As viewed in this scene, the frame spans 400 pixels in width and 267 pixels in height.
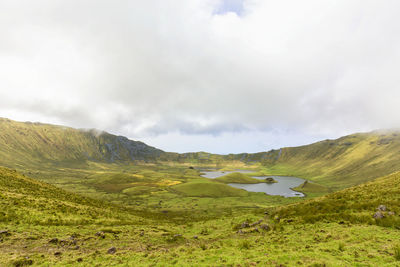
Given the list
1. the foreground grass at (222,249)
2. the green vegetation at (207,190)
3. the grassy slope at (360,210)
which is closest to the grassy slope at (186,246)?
the foreground grass at (222,249)

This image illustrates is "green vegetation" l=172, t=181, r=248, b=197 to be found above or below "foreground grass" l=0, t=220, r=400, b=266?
below

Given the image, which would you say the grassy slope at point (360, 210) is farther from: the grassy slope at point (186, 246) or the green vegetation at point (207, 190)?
the green vegetation at point (207, 190)

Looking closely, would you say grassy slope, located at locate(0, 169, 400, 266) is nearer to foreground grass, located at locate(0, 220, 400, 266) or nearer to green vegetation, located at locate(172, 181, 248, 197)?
foreground grass, located at locate(0, 220, 400, 266)

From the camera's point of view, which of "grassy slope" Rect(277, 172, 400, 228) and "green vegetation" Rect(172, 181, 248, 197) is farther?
"green vegetation" Rect(172, 181, 248, 197)

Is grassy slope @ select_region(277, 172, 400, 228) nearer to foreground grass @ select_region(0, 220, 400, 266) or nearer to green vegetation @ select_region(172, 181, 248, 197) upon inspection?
foreground grass @ select_region(0, 220, 400, 266)

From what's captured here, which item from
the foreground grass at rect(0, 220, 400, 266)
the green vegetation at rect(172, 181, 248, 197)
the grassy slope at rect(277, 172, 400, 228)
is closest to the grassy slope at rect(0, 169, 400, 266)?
the foreground grass at rect(0, 220, 400, 266)

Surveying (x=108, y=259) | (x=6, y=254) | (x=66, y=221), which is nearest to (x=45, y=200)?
(x=66, y=221)

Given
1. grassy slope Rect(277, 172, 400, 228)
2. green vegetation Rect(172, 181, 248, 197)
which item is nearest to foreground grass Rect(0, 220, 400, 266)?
grassy slope Rect(277, 172, 400, 228)

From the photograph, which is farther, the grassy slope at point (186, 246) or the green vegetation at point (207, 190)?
the green vegetation at point (207, 190)

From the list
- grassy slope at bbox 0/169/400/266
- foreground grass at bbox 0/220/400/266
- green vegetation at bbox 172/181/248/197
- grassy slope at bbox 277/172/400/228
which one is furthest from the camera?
green vegetation at bbox 172/181/248/197

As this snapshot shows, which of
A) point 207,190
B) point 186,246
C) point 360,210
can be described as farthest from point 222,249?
point 207,190

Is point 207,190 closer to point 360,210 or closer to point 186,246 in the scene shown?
point 360,210

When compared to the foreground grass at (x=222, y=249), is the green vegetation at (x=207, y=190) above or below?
below

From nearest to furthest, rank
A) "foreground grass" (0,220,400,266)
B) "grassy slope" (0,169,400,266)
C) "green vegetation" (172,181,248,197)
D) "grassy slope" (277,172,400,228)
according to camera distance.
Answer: "foreground grass" (0,220,400,266) < "grassy slope" (0,169,400,266) < "grassy slope" (277,172,400,228) < "green vegetation" (172,181,248,197)
